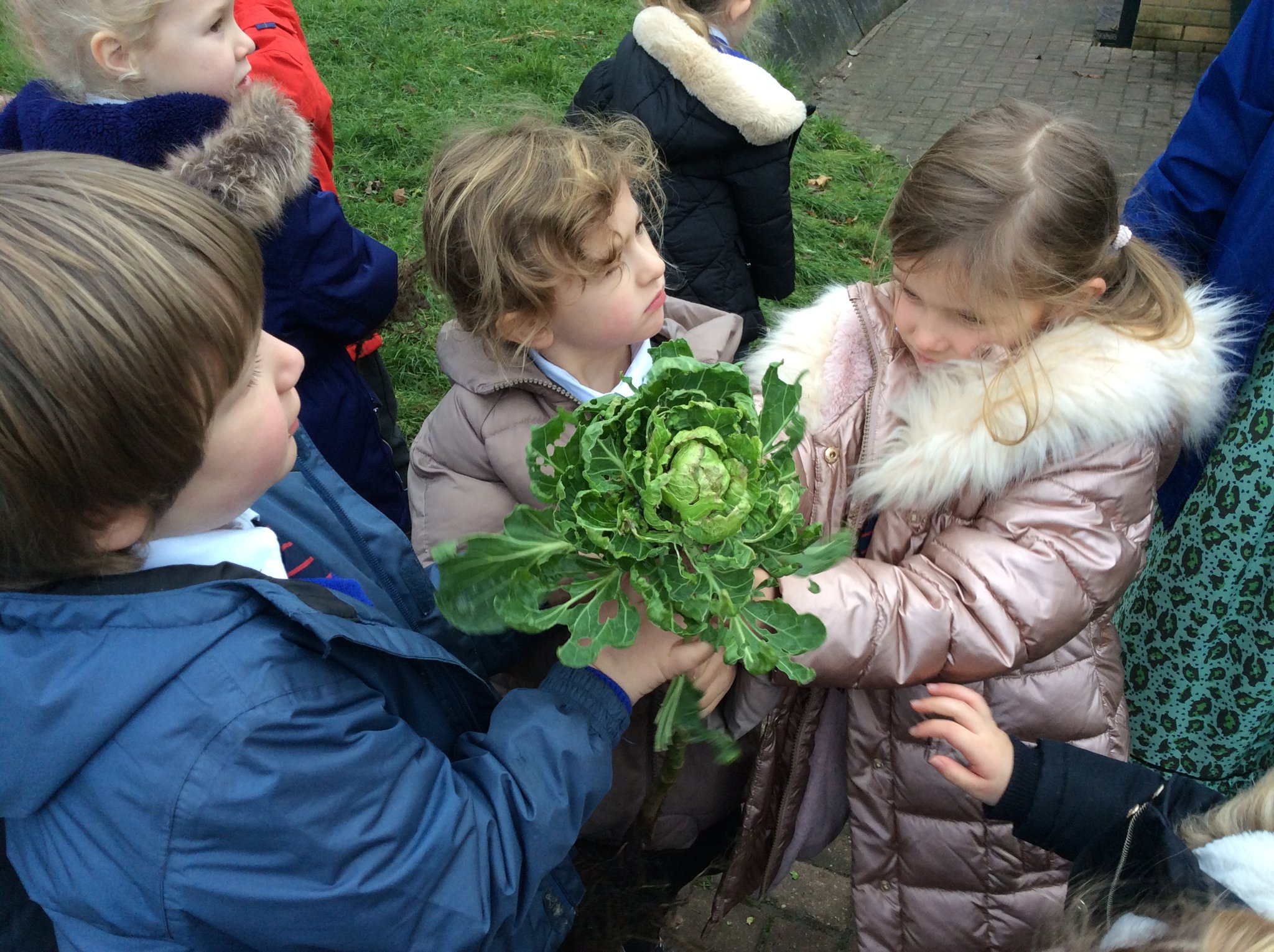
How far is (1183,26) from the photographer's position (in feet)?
29.2

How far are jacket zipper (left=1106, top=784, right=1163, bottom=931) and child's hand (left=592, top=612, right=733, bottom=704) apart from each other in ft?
2.45

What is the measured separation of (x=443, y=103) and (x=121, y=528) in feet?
19.6

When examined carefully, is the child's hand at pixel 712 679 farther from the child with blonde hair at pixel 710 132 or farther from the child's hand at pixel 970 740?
the child with blonde hair at pixel 710 132

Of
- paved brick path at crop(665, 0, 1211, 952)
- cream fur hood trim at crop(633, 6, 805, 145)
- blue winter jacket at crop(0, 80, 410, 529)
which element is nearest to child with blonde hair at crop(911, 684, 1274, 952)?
blue winter jacket at crop(0, 80, 410, 529)

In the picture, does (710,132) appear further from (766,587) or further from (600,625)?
(600,625)

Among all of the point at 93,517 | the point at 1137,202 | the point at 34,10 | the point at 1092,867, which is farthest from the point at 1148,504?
the point at 34,10

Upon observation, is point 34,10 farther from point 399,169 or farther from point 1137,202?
point 399,169

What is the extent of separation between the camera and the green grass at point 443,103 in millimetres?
5336

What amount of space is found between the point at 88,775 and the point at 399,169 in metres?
5.29

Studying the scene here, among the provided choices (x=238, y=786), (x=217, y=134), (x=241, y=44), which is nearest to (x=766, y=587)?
(x=238, y=786)

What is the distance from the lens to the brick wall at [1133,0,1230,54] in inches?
341

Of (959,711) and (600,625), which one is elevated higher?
(600,625)

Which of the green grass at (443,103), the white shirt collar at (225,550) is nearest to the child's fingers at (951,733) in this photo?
the white shirt collar at (225,550)

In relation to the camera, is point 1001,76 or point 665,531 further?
point 1001,76
